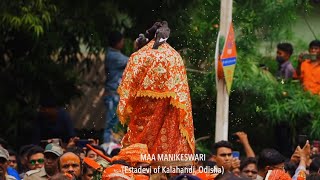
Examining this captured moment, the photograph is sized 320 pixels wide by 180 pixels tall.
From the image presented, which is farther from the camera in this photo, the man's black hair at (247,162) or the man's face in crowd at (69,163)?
the man's black hair at (247,162)

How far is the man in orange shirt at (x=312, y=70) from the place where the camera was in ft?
55.2

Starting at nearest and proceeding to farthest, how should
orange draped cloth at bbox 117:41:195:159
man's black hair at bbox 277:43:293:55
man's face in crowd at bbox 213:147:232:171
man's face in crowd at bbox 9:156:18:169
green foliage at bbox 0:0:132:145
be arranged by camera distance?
orange draped cloth at bbox 117:41:195:159, man's face in crowd at bbox 213:147:232:171, man's face in crowd at bbox 9:156:18:169, man's black hair at bbox 277:43:293:55, green foliage at bbox 0:0:132:145

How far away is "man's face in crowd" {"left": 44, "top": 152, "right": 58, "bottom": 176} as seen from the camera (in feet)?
41.9

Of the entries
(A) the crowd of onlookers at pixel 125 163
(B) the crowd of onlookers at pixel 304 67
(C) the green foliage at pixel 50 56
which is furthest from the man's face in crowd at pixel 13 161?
(B) the crowd of onlookers at pixel 304 67

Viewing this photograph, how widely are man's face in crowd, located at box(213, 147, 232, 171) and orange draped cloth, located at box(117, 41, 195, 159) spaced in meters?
0.29

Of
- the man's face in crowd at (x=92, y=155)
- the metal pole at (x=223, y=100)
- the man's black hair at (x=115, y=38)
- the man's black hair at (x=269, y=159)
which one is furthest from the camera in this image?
the man's black hair at (x=115, y=38)

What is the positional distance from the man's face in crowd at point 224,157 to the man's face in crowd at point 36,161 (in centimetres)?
174

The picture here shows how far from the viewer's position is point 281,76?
17.1 m

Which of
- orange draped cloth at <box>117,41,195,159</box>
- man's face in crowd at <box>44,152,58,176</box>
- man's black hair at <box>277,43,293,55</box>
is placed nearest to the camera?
man's face in crowd at <box>44,152,58,176</box>

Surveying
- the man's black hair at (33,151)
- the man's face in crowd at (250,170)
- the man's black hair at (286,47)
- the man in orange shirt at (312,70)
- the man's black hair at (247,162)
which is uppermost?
the man's black hair at (286,47)

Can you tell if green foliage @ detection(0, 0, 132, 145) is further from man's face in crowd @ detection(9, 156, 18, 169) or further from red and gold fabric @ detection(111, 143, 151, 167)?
red and gold fabric @ detection(111, 143, 151, 167)

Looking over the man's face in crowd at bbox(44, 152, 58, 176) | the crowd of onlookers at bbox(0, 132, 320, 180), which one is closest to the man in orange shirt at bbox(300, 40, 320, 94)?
the crowd of onlookers at bbox(0, 132, 320, 180)

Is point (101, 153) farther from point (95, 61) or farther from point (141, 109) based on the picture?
point (95, 61)

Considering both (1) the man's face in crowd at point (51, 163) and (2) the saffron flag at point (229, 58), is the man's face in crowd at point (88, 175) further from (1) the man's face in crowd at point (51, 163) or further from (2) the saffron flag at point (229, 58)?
(2) the saffron flag at point (229, 58)
